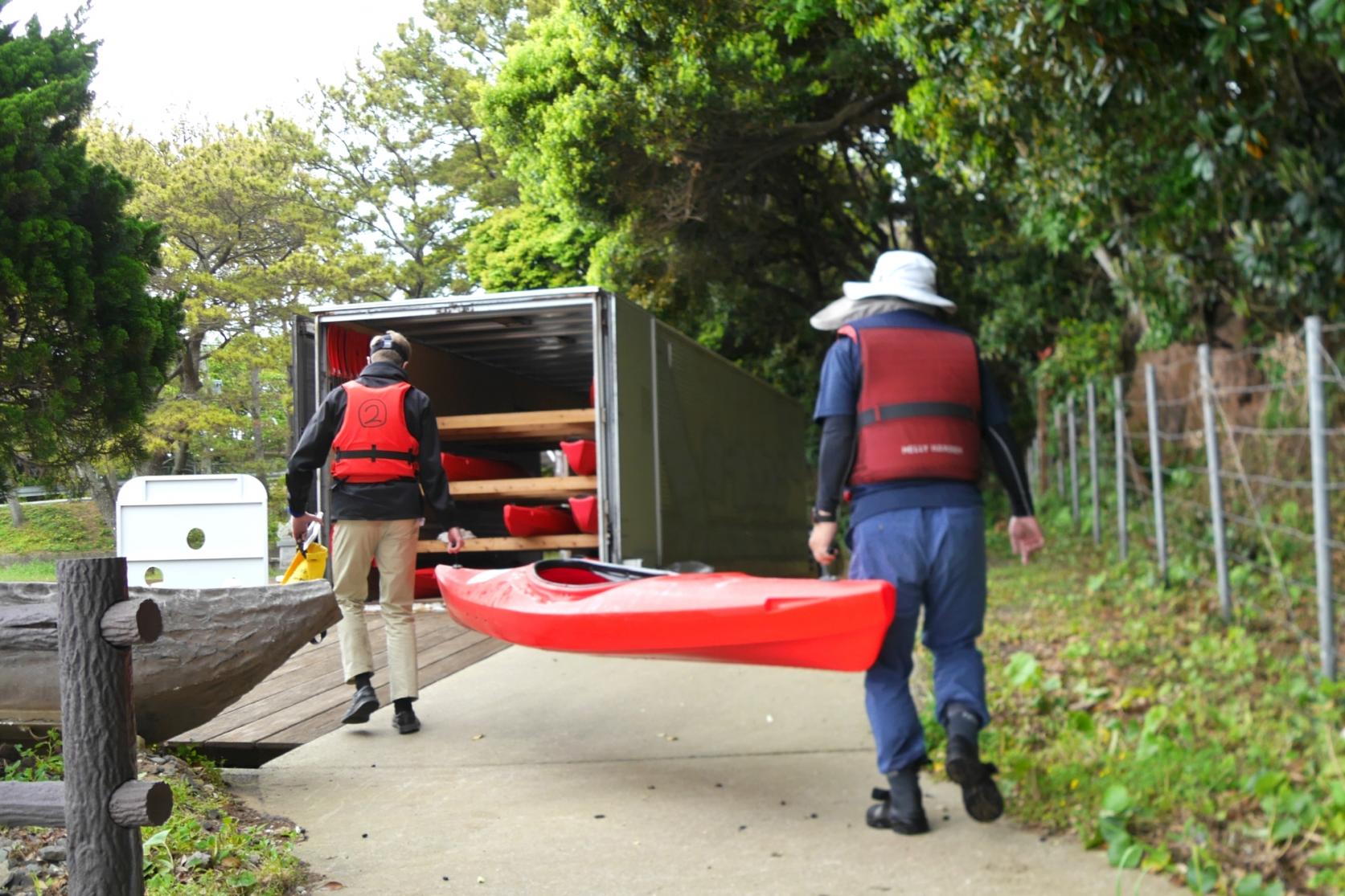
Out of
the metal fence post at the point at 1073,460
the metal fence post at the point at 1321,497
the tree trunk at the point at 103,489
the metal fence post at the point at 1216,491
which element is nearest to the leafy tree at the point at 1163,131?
the metal fence post at the point at 1216,491

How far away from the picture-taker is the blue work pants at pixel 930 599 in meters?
4.14

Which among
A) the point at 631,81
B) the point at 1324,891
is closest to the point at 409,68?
the point at 631,81

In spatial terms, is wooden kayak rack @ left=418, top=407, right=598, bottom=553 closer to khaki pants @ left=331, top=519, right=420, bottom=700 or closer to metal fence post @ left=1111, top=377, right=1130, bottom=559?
khaki pants @ left=331, top=519, right=420, bottom=700

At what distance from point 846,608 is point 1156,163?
6314 mm

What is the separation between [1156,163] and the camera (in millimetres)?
9000

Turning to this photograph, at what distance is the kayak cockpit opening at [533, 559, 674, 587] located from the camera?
20.4 ft

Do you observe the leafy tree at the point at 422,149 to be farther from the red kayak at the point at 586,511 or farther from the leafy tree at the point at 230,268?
the red kayak at the point at 586,511

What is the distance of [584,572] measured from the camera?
6.46 metres

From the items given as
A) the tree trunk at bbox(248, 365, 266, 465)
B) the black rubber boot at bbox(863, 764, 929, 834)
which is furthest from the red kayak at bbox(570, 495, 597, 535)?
the black rubber boot at bbox(863, 764, 929, 834)

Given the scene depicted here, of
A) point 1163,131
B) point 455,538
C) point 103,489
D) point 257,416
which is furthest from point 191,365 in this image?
point 1163,131

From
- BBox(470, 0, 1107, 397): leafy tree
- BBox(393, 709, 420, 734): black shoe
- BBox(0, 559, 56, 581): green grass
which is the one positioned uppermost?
BBox(470, 0, 1107, 397): leafy tree

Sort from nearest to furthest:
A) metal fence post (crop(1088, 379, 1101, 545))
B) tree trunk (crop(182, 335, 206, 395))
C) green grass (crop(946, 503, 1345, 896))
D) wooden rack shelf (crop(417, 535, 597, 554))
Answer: green grass (crop(946, 503, 1345, 896)) < wooden rack shelf (crop(417, 535, 597, 554)) < tree trunk (crop(182, 335, 206, 395)) < metal fence post (crop(1088, 379, 1101, 545))

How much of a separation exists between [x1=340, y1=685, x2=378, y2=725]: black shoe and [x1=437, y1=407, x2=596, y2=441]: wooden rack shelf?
361 cm

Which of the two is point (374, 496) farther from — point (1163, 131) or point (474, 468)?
point (1163, 131)
